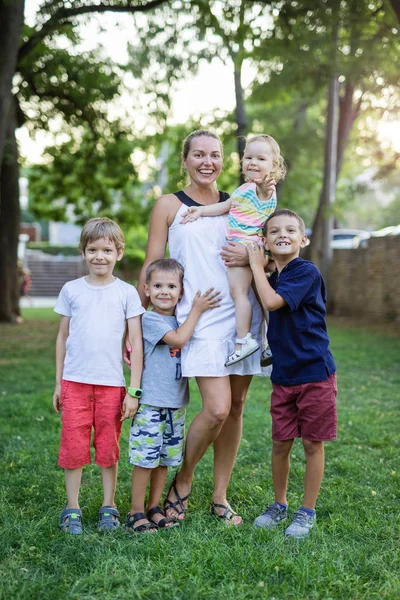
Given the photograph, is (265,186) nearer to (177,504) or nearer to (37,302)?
(177,504)

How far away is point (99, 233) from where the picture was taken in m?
3.53

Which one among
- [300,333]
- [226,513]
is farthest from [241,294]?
[226,513]

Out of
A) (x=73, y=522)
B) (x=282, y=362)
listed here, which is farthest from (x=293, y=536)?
(x=73, y=522)

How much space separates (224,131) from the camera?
1697 centimetres

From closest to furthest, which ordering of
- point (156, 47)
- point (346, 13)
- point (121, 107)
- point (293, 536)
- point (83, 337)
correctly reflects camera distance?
point (293, 536) → point (83, 337) → point (346, 13) → point (156, 47) → point (121, 107)

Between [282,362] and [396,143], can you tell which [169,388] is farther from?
[396,143]

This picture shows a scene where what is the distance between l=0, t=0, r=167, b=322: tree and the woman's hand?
6.20 metres

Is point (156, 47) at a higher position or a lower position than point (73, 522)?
higher

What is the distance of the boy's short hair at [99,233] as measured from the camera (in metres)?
3.53

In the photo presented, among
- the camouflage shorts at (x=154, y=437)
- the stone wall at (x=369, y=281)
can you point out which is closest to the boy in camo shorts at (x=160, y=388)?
the camouflage shorts at (x=154, y=437)

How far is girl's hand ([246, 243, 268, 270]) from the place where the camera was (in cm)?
343

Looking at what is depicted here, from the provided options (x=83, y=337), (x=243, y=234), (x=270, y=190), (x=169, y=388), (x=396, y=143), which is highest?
(x=396, y=143)

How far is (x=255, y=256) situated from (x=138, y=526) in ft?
4.99

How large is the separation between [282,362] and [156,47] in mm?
13230
